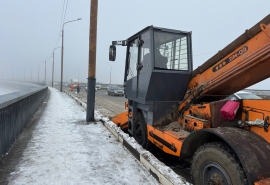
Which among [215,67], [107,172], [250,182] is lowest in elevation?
[107,172]

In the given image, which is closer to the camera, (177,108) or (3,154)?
(3,154)

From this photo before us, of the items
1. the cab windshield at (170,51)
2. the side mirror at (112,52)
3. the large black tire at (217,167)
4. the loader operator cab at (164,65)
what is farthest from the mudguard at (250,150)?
the side mirror at (112,52)

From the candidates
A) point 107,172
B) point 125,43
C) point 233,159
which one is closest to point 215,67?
point 233,159

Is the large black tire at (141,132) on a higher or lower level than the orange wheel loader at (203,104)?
lower

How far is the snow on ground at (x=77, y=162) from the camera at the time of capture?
351 centimetres

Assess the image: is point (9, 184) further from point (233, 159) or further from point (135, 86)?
point (135, 86)

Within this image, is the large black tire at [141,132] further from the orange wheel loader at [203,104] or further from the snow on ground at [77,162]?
the snow on ground at [77,162]

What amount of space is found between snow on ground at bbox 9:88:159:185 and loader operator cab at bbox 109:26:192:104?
1.43m

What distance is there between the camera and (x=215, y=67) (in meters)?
4.15

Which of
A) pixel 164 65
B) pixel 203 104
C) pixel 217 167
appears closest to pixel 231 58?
pixel 203 104

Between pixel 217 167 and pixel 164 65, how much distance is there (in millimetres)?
2581

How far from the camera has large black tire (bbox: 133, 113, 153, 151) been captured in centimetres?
550

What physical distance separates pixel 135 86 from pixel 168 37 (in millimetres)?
1489

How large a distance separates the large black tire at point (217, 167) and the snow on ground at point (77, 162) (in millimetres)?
710
